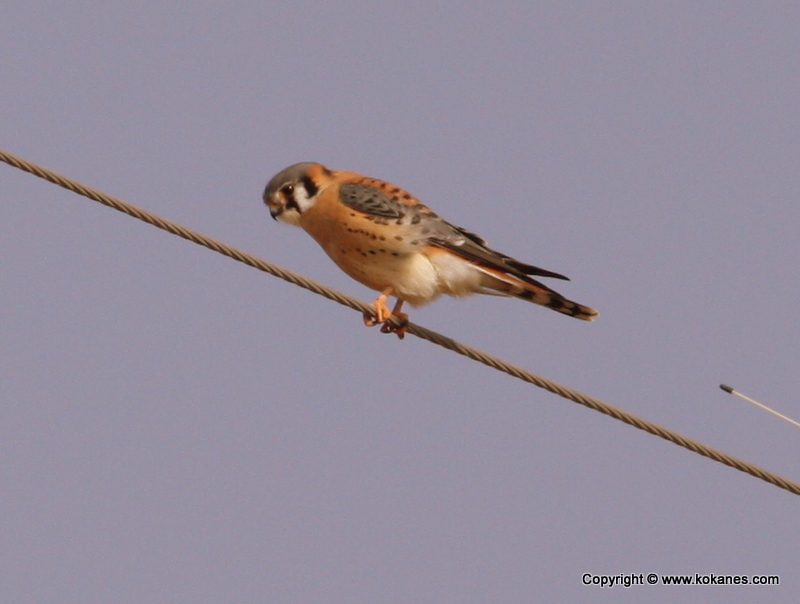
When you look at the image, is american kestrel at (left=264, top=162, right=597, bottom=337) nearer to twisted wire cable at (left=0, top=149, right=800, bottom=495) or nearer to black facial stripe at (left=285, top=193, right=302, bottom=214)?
black facial stripe at (left=285, top=193, right=302, bottom=214)

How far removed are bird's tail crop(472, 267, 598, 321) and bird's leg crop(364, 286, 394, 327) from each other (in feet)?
1.68

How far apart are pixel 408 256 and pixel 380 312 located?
13.3 inches

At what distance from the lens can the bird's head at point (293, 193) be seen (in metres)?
7.73

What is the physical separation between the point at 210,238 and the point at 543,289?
2.07m

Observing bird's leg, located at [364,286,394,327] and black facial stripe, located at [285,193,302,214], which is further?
black facial stripe, located at [285,193,302,214]

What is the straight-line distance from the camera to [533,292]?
24.6 feet

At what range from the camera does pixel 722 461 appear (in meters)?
6.42

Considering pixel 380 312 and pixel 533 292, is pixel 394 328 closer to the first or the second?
pixel 380 312

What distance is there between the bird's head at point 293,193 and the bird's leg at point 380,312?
25.9 inches

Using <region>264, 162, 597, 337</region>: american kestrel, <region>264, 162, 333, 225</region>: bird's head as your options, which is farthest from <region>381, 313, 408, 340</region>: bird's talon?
<region>264, 162, 333, 225</region>: bird's head

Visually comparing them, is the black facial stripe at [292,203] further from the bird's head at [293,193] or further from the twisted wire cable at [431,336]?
the twisted wire cable at [431,336]

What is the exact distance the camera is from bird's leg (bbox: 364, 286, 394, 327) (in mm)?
7363

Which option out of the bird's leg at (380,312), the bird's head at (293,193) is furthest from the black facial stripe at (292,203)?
the bird's leg at (380,312)

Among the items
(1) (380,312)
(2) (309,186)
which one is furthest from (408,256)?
(2) (309,186)
